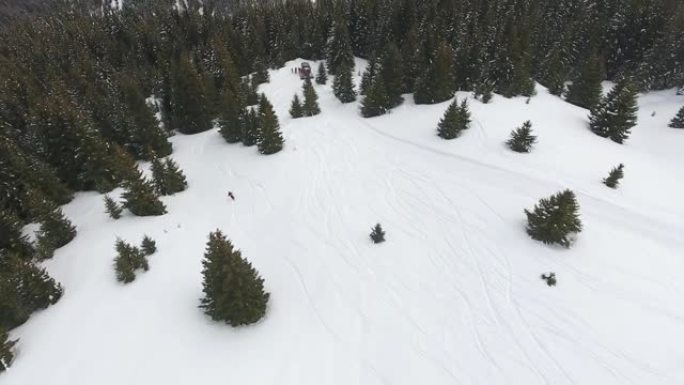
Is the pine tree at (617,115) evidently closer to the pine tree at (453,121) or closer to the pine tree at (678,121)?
the pine tree at (678,121)

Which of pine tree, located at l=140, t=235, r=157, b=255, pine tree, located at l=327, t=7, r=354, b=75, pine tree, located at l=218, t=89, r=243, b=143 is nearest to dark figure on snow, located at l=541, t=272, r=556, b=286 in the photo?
pine tree, located at l=140, t=235, r=157, b=255

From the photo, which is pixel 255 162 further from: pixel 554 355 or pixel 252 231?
pixel 554 355

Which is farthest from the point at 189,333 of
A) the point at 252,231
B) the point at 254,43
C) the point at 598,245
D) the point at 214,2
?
the point at 214,2

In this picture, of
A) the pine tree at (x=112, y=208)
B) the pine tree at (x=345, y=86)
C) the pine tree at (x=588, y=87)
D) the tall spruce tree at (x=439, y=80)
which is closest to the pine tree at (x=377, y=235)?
the pine tree at (x=112, y=208)

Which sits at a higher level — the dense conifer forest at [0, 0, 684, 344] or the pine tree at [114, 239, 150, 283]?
the dense conifer forest at [0, 0, 684, 344]

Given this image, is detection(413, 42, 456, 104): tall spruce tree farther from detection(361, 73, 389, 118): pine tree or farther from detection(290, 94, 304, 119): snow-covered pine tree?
detection(290, 94, 304, 119): snow-covered pine tree

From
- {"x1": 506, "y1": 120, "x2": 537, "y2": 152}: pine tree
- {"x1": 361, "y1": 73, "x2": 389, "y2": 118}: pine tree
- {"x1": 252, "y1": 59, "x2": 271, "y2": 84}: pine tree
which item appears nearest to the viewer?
{"x1": 506, "y1": 120, "x2": 537, "y2": 152}: pine tree
